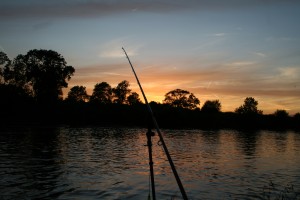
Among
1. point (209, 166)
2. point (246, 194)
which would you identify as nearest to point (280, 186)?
point (246, 194)

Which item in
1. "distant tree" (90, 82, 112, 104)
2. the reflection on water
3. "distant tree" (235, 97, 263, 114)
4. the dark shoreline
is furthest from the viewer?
"distant tree" (235, 97, 263, 114)

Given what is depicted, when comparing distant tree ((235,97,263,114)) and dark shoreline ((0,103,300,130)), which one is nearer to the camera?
dark shoreline ((0,103,300,130))

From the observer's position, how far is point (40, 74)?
103m

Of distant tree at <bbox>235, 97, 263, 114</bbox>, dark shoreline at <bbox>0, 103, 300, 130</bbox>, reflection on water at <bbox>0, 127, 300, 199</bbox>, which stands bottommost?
reflection on water at <bbox>0, 127, 300, 199</bbox>

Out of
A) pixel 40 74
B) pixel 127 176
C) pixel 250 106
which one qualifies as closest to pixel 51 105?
pixel 40 74

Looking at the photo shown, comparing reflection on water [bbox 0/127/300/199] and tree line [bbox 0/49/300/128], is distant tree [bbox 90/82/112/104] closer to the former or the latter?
tree line [bbox 0/49/300/128]

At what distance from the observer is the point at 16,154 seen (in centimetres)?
3059

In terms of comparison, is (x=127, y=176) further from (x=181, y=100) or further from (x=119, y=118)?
Result: (x=181, y=100)

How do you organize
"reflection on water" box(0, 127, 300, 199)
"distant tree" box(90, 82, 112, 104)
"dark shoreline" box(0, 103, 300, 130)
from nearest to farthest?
"reflection on water" box(0, 127, 300, 199), "dark shoreline" box(0, 103, 300, 130), "distant tree" box(90, 82, 112, 104)

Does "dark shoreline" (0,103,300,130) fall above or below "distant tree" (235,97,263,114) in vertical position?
below

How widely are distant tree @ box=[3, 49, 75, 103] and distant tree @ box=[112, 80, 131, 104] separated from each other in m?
56.6

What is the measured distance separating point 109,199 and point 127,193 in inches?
62.4

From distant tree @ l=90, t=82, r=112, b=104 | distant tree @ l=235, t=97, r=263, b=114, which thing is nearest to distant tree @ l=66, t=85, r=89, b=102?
distant tree @ l=90, t=82, r=112, b=104

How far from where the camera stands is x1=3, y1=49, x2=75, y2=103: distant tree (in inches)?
4003
